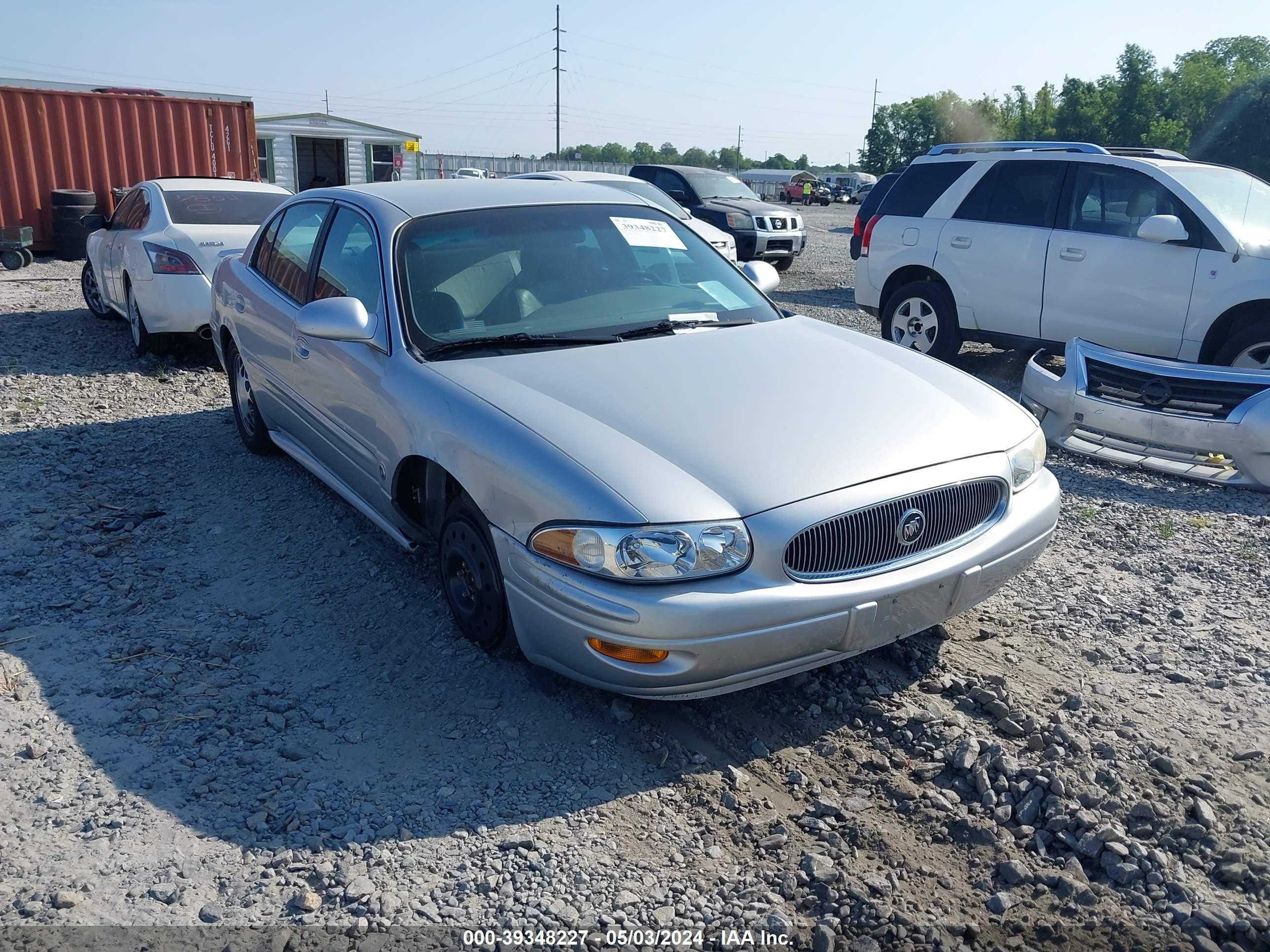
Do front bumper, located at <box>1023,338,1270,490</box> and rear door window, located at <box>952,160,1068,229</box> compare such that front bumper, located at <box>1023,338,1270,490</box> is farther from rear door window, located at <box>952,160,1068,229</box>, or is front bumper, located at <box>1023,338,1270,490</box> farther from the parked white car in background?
the parked white car in background

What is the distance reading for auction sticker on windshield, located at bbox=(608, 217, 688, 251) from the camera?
15.2 feet

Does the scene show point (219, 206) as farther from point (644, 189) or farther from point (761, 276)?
point (644, 189)

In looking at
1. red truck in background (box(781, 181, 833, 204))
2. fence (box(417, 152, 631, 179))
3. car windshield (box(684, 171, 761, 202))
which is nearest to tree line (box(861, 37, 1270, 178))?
red truck in background (box(781, 181, 833, 204))

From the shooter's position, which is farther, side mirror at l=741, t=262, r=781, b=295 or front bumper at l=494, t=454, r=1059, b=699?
side mirror at l=741, t=262, r=781, b=295

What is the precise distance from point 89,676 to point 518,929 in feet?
6.86

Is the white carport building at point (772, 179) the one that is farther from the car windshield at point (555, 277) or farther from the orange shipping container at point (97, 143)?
the car windshield at point (555, 277)

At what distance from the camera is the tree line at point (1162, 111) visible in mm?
48781

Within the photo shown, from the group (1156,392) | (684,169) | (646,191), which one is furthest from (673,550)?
(684,169)

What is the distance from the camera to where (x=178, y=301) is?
809 cm

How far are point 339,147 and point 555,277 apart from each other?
34.0m

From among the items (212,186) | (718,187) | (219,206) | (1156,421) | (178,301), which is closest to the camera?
(1156,421)

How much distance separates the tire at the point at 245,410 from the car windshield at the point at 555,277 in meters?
2.11

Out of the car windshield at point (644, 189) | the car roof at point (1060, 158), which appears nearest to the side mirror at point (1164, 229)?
the car roof at point (1060, 158)

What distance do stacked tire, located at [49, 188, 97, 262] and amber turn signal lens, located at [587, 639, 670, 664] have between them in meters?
15.5
